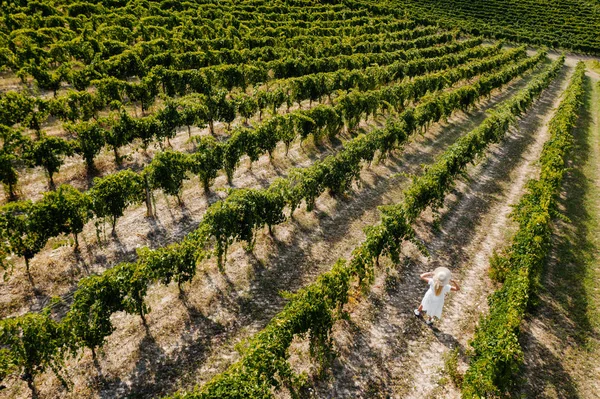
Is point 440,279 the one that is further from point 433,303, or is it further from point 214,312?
point 214,312

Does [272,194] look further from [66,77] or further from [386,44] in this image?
[386,44]

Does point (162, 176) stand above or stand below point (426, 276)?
above

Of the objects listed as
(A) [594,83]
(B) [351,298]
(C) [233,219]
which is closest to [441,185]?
(B) [351,298]

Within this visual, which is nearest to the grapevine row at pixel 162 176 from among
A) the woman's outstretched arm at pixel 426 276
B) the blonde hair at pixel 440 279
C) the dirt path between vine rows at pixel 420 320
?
the dirt path between vine rows at pixel 420 320

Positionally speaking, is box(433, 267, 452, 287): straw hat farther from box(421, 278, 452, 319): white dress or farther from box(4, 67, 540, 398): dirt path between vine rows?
box(4, 67, 540, 398): dirt path between vine rows

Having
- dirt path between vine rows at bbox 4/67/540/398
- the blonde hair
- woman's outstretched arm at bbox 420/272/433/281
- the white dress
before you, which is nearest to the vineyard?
dirt path between vine rows at bbox 4/67/540/398

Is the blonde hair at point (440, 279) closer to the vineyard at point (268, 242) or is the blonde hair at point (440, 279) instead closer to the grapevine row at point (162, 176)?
the vineyard at point (268, 242)

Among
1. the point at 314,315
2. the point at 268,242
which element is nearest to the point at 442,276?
the point at 314,315
